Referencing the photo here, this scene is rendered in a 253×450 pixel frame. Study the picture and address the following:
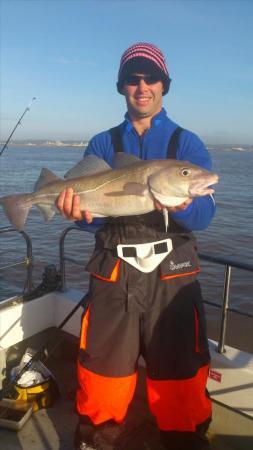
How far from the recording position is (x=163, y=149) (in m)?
3.71

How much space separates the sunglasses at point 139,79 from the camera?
3701 mm

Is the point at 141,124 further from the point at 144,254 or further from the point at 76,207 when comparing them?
the point at 144,254

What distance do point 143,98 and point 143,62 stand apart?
328mm

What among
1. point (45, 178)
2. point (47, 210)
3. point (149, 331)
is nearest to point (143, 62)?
point (45, 178)

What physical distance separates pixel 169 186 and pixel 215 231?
1621 cm

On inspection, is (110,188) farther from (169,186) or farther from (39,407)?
(39,407)

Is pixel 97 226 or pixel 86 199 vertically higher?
pixel 86 199

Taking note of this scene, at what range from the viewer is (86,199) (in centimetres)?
367

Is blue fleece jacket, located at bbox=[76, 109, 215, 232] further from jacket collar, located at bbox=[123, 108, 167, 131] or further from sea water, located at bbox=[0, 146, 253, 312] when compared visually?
sea water, located at bbox=[0, 146, 253, 312]

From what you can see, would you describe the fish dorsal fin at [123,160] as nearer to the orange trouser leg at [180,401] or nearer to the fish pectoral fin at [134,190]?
the fish pectoral fin at [134,190]

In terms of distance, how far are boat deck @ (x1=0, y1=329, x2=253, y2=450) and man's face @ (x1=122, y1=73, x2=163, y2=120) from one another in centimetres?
305

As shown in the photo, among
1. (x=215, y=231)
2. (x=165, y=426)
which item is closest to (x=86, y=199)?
(x=165, y=426)

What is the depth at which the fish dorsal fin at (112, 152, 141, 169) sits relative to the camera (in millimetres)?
3488

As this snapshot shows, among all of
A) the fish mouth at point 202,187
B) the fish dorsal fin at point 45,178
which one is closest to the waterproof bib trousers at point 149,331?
the fish mouth at point 202,187
